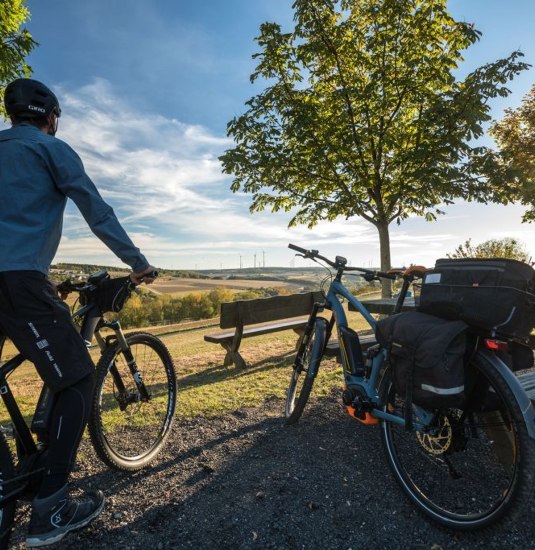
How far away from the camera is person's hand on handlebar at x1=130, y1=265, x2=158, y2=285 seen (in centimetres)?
239

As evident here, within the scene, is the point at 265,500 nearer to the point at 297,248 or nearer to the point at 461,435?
the point at 461,435

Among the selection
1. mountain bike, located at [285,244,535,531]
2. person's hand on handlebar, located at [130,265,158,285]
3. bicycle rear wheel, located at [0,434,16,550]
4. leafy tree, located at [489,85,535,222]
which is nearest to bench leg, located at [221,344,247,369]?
mountain bike, located at [285,244,535,531]

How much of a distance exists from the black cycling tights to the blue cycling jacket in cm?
71

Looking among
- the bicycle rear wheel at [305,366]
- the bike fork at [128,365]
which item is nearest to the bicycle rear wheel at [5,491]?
the bike fork at [128,365]

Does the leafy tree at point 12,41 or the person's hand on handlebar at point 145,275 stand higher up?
the leafy tree at point 12,41

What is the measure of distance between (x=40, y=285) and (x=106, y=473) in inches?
65.3

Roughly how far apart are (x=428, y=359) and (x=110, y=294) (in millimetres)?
2095

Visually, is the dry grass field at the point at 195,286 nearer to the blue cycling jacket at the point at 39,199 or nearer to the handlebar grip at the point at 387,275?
the handlebar grip at the point at 387,275

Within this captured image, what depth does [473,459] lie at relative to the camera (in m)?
2.95

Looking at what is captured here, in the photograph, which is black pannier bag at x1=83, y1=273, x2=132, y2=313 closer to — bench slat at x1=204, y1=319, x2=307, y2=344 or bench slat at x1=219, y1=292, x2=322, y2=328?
bench slat at x1=219, y1=292, x2=322, y2=328

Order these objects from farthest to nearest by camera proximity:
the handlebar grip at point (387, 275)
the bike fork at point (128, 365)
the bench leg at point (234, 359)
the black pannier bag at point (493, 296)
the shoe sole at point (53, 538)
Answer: the bench leg at point (234, 359) < the handlebar grip at point (387, 275) < the bike fork at point (128, 365) < the black pannier bag at point (493, 296) < the shoe sole at point (53, 538)

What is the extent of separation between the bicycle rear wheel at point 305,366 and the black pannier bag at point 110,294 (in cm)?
185

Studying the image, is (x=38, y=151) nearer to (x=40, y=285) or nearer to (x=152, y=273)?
(x=40, y=285)

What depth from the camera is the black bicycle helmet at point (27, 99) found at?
2.21 metres
